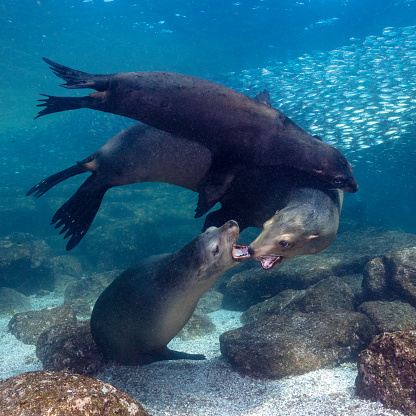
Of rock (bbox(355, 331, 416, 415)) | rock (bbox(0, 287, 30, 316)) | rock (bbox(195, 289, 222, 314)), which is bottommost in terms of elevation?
rock (bbox(0, 287, 30, 316))

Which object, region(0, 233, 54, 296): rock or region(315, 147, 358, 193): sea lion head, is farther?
region(0, 233, 54, 296): rock

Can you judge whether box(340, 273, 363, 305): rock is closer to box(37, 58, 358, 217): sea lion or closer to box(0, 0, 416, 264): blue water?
box(37, 58, 358, 217): sea lion

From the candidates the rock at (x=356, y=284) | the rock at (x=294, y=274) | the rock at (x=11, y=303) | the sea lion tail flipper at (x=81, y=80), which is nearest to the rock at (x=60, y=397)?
the sea lion tail flipper at (x=81, y=80)

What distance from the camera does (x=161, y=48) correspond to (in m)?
19.4

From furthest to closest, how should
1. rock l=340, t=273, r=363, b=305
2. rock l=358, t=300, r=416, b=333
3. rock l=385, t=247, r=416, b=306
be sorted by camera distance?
rock l=340, t=273, r=363, b=305 < rock l=385, t=247, r=416, b=306 < rock l=358, t=300, r=416, b=333

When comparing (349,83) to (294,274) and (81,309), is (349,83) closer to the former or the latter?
(294,274)

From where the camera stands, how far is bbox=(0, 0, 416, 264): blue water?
14602 mm

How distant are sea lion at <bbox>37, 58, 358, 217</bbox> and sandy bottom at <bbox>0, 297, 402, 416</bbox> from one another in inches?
81.7

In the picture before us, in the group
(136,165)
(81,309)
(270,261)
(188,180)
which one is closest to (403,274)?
(270,261)

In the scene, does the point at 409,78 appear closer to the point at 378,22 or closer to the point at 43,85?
the point at 378,22

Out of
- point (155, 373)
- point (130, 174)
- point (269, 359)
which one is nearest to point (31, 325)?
point (155, 373)

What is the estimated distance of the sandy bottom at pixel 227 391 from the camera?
2525 millimetres

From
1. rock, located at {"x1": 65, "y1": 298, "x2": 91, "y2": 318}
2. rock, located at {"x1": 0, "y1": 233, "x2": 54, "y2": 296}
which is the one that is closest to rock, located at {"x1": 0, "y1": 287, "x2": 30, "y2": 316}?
rock, located at {"x1": 65, "y1": 298, "x2": 91, "y2": 318}

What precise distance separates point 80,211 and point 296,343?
3343mm
